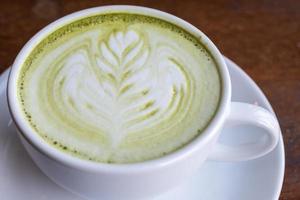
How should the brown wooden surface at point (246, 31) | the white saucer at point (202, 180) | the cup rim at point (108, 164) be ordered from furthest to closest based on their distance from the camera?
1. the brown wooden surface at point (246, 31)
2. the white saucer at point (202, 180)
3. the cup rim at point (108, 164)

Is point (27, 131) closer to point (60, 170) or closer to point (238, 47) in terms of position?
point (60, 170)

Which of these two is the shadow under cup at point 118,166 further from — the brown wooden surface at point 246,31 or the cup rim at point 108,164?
the brown wooden surface at point 246,31

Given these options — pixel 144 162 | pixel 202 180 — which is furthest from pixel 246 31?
pixel 144 162

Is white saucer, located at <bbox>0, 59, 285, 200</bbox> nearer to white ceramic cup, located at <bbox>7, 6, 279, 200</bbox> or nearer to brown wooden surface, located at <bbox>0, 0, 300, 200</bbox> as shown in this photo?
white ceramic cup, located at <bbox>7, 6, 279, 200</bbox>

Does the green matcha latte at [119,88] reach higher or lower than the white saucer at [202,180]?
higher

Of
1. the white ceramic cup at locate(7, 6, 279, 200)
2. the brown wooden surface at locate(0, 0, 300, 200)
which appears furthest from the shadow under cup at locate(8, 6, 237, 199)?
the brown wooden surface at locate(0, 0, 300, 200)

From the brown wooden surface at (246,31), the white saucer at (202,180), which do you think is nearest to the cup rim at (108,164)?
the white saucer at (202,180)
